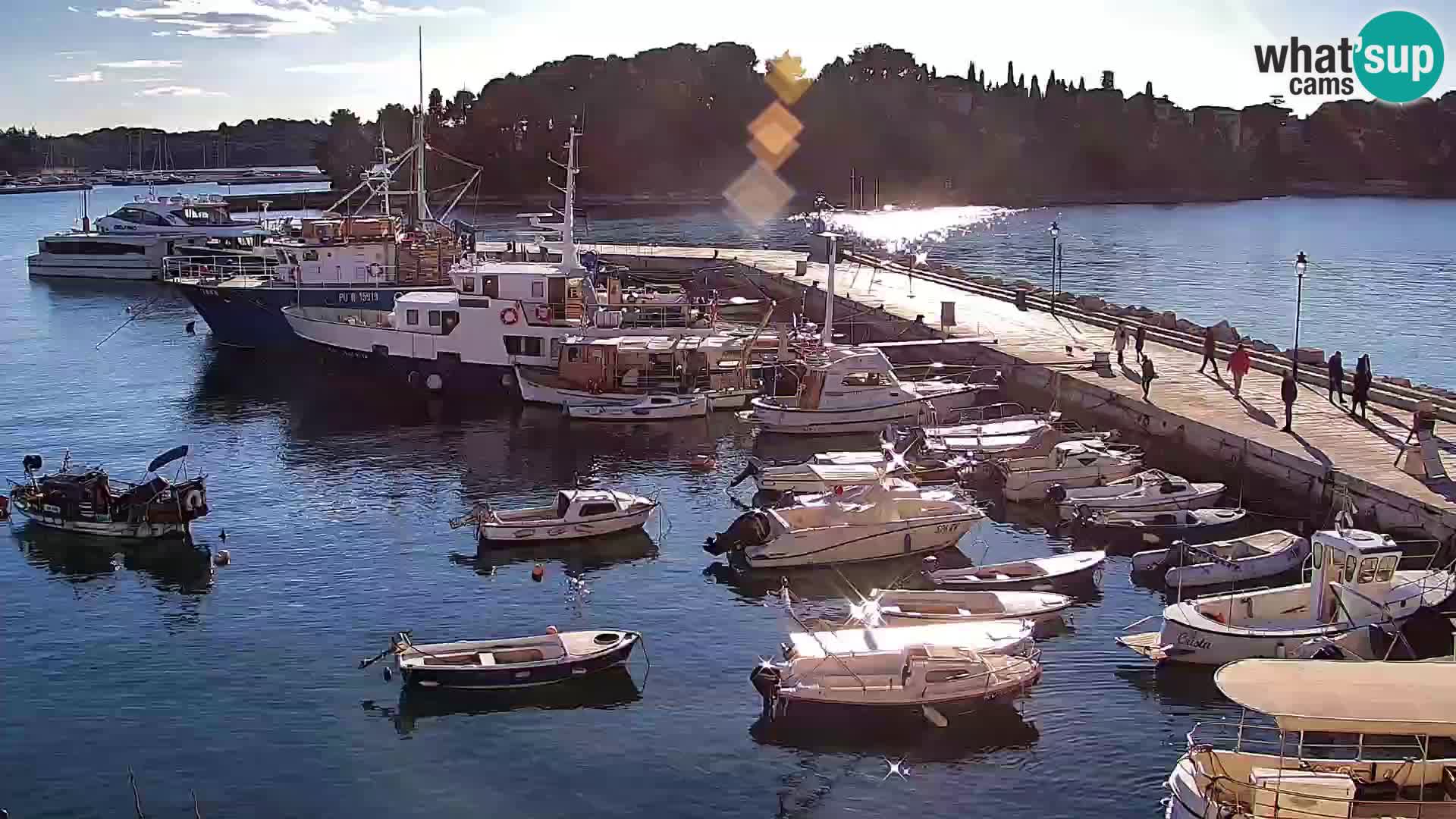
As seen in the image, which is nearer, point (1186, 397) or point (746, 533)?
point (746, 533)

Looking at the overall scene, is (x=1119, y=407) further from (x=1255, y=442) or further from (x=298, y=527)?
(x=298, y=527)

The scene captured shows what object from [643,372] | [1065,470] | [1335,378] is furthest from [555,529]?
[1335,378]

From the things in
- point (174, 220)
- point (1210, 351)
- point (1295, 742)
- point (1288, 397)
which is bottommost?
point (1295, 742)

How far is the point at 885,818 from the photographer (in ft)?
65.5

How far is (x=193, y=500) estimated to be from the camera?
3306 cm

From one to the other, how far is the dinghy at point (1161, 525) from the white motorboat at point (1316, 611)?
6.49 metres

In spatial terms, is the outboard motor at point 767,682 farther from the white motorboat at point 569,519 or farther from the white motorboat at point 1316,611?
the white motorboat at point 569,519

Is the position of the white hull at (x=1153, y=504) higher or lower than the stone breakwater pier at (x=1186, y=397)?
lower

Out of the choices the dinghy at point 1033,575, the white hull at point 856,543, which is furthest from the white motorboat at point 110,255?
the dinghy at point 1033,575

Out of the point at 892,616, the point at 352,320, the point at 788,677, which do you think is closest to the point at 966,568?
the point at 892,616

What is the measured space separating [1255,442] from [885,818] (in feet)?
60.5

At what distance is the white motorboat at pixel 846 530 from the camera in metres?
30.4

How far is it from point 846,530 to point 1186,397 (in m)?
14.1

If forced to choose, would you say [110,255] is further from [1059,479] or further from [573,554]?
[1059,479]
